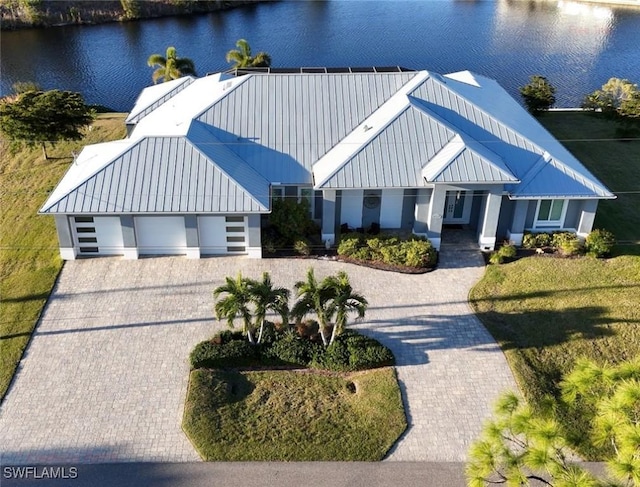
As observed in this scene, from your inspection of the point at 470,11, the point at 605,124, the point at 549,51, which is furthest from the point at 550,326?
the point at 470,11

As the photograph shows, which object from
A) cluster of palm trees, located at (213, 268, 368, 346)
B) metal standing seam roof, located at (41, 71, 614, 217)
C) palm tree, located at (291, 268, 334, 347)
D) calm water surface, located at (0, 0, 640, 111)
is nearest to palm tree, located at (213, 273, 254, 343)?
cluster of palm trees, located at (213, 268, 368, 346)

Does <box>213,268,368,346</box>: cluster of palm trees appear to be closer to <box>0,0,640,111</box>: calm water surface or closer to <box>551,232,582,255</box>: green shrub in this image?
<box>551,232,582,255</box>: green shrub

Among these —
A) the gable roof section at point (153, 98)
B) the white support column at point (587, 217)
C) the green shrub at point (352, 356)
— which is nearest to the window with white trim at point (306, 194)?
the green shrub at point (352, 356)

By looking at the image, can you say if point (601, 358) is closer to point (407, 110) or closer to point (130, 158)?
point (407, 110)

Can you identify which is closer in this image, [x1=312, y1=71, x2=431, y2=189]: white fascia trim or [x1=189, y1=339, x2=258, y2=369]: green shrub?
[x1=189, y1=339, x2=258, y2=369]: green shrub

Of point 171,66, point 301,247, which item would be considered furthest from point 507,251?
point 171,66
